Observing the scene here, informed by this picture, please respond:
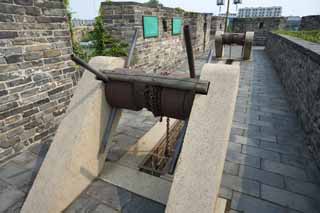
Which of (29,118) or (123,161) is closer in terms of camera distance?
(123,161)

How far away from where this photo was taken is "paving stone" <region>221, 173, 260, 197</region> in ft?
7.18

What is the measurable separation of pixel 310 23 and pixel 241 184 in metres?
15.6

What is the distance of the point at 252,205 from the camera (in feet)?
6.61

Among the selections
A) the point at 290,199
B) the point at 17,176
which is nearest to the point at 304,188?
the point at 290,199

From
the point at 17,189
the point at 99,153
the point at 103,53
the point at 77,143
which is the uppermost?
the point at 103,53

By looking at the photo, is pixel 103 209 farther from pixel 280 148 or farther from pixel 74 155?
pixel 280 148

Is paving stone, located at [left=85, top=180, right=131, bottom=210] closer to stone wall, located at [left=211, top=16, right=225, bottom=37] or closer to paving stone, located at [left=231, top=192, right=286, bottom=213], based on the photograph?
paving stone, located at [left=231, top=192, right=286, bottom=213]

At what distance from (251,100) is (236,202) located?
3.28 meters

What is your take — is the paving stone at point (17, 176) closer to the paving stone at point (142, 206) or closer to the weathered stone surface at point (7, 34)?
the paving stone at point (142, 206)

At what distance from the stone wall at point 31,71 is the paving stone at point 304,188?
145 inches

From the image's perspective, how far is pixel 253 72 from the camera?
733 centimetres

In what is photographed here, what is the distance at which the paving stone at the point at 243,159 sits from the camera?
2.63m

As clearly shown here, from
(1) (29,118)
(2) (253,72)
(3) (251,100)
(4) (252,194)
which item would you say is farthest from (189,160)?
(2) (253,72)

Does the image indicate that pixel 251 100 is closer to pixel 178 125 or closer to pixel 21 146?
pixel 178 125
